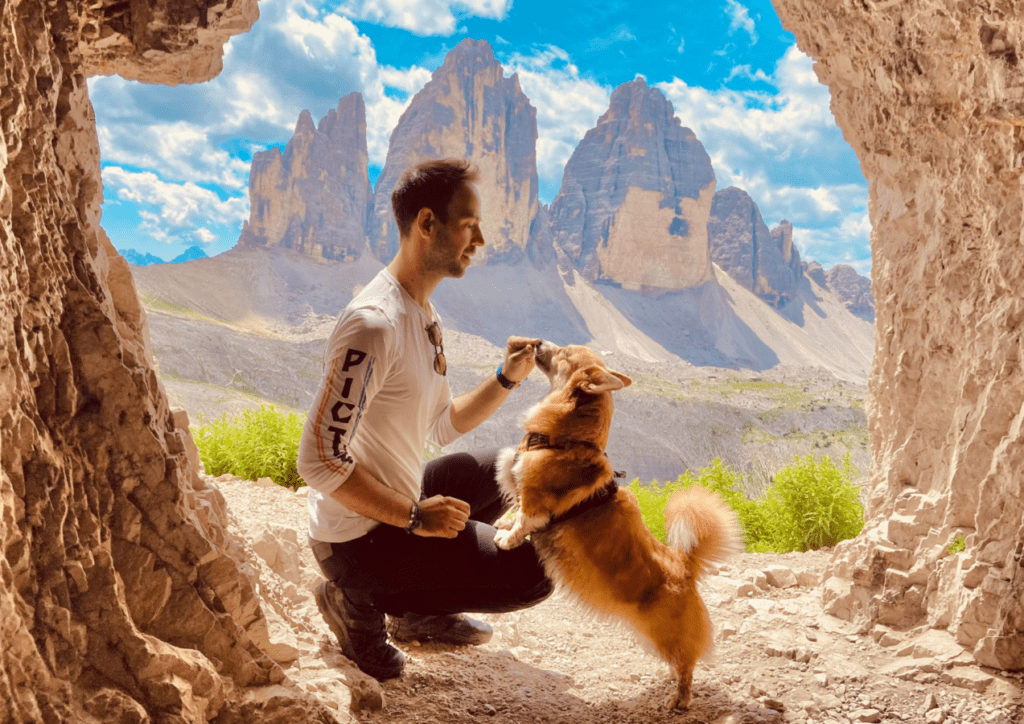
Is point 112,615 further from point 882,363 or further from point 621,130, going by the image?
point 621,130

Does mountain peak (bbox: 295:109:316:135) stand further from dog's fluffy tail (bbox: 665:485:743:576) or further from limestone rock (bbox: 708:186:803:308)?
dog's fluffy tail (bbox: 665:485:743:576)

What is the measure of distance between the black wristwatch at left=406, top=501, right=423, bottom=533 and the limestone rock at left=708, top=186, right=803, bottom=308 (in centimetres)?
6518

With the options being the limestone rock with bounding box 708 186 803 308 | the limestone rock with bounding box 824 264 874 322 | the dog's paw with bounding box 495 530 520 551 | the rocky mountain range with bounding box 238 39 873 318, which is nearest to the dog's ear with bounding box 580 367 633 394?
the dog's paw with bounding box 495 530 520 551

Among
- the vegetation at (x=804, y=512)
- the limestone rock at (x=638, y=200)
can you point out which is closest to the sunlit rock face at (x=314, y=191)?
the limestone rock at (x=638, y=200)

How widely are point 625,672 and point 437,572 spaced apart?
104cm

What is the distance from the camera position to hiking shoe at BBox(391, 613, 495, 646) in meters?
2.49

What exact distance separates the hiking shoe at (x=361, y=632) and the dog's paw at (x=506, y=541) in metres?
→ 0.50

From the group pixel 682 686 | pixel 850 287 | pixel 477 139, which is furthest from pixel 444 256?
pixel 850 287

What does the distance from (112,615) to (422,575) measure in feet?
3.11

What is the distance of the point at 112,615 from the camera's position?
1.46 metres

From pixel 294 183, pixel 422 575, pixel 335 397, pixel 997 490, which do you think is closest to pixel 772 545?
pixel 997 490

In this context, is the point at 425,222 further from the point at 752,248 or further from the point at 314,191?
the point at 752,248

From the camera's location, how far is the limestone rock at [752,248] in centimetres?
6259

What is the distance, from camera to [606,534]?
7.13 feet
